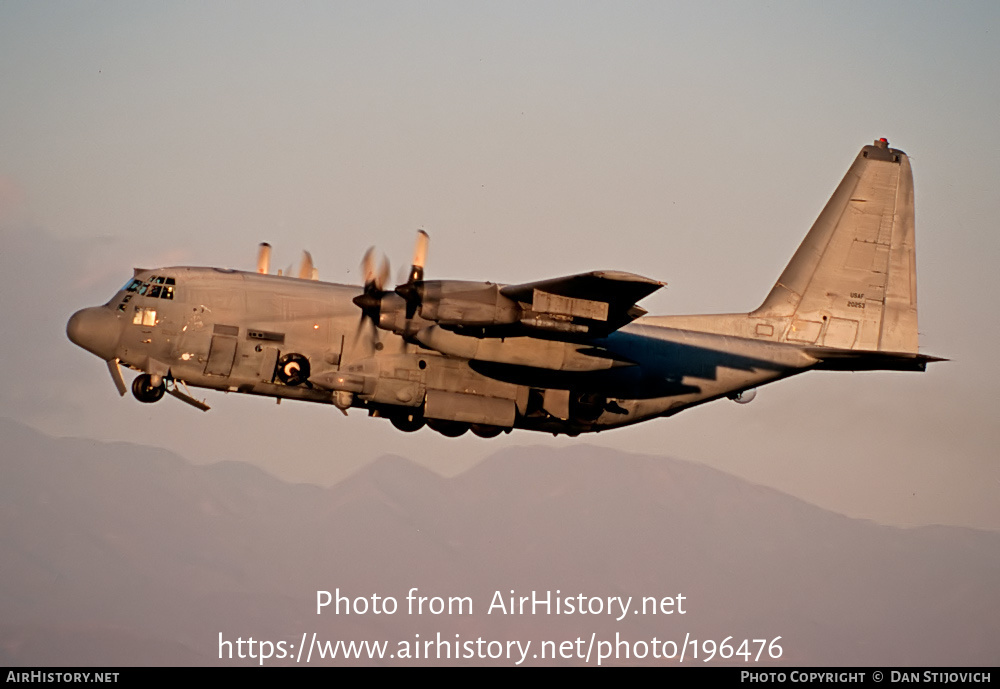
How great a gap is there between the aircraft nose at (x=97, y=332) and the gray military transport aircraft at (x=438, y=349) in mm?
27

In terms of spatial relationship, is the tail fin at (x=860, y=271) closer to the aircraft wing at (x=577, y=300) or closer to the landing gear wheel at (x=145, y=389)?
the aircraft wing at (x=577, y=300)

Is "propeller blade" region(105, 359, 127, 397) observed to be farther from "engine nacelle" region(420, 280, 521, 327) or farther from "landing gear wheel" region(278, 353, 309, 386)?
"engine nacelle" region(420, 280, 521, 327)

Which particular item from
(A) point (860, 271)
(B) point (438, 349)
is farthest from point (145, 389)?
(A) point (860, 271)

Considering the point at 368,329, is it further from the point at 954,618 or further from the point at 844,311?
the point at 954,618

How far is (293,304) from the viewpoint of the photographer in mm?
24359

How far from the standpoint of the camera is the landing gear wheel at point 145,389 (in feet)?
78.7

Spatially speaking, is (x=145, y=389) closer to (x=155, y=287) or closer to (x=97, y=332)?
(x=97, y=332)

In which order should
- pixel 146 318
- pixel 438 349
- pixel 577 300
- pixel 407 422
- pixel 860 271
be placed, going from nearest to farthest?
1. pixel 577 300
2. pixel 438 349
3. pixel 146 318
4. pixel 407 422
5. pixel 860 271

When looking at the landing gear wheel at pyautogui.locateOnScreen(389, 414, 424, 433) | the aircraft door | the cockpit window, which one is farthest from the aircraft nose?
the landing gear wheel at pyautogui.locateOnScreen(389, 414, 424, 433)

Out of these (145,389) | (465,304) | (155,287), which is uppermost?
(465,304)

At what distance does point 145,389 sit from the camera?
24.0 metres

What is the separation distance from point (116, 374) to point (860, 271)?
53.4 feet
